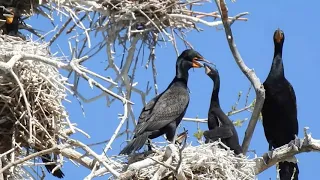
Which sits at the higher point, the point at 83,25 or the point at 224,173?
the point at 83,25

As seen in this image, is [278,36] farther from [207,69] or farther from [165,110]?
[165,110]

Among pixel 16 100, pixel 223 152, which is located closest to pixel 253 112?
pixel 223 152

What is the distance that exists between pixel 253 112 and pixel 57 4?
56.7 inches

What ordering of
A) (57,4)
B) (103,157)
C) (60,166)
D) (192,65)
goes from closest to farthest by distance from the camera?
(103,157) < (60,166) < (57,4) < (192,65)

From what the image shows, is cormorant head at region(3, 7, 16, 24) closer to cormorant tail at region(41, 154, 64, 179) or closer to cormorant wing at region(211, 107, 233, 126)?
cormorant tail at region(41, 154, 64, 179)

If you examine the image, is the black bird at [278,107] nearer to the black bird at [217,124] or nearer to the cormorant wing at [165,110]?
the black bird at [217,124]

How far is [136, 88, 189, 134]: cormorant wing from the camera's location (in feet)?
24.5

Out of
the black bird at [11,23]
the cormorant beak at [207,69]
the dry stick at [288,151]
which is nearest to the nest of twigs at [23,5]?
the black bird at [11,23]

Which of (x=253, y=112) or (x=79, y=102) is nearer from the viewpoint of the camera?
(x=79, y=102)

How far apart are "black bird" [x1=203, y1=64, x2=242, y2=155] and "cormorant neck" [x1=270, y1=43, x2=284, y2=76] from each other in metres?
0.42

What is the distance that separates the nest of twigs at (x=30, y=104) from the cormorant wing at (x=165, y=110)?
0.62 m

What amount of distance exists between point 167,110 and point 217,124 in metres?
0.38

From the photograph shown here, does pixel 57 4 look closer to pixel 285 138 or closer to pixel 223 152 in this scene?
pixel 223 152

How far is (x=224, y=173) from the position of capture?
7.06 metres
